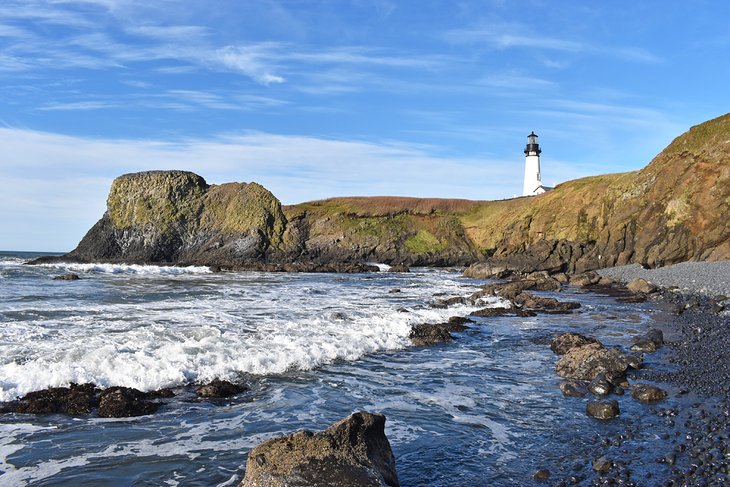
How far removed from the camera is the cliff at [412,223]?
129 feet

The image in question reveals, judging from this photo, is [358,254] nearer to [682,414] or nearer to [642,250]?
[642,250]

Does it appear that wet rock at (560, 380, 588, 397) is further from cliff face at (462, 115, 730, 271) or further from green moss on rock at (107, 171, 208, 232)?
green moss on rock at (107, 171, 208, 232)

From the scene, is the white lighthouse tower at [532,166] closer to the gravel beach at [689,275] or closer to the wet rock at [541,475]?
the gravel beach at [689,275]

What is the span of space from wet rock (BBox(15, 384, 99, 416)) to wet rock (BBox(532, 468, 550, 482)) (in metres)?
6.15

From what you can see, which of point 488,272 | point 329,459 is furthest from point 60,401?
point 488,272

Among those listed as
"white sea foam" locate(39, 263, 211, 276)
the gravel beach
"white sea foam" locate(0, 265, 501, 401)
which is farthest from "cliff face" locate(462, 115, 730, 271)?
"white sea foam" locate(39, 263, 211, 276)

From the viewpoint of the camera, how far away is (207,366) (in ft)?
33.9

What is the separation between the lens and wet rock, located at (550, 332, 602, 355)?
41.0ft

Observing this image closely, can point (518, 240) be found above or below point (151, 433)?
above

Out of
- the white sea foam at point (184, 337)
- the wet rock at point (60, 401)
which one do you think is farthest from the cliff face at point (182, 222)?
the wet rock at point (60, 401)

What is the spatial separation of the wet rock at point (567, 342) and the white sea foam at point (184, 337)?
3.59 meters

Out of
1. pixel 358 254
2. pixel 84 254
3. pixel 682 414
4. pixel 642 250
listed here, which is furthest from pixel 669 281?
pixel 84 254

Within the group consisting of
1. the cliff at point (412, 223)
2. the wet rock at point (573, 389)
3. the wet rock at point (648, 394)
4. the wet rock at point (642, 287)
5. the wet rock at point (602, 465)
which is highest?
the cliff at point (412, 223)

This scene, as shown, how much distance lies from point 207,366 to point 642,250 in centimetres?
3538
